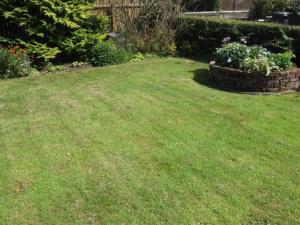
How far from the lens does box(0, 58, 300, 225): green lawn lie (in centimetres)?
385

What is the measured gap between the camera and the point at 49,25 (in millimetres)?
9109

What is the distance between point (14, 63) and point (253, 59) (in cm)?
490

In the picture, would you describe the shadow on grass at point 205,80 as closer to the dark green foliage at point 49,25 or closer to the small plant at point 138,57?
the small plant at point 138,57

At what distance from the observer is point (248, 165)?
4754 millimetres

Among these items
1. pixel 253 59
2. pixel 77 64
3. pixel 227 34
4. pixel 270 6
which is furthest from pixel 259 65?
pixel 270 6

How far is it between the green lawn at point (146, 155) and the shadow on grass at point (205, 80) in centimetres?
28

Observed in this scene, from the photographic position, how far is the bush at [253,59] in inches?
302

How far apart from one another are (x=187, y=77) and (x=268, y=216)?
5.18 metres

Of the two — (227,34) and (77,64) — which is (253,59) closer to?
(227,34)

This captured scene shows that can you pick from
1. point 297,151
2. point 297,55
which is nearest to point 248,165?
point 297,151

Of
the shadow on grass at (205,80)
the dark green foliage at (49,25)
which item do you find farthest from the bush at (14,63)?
the shadow on grass at (205,80)

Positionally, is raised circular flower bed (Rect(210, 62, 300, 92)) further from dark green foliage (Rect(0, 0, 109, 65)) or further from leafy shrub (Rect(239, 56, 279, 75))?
dark green foliage (Rect(0, 0, 109, 65))

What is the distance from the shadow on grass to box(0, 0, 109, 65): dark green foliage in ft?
8.94

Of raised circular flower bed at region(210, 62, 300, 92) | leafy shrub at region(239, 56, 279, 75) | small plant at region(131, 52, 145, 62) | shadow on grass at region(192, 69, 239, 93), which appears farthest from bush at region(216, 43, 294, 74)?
small plant at region(131, 52, 145, 62)
